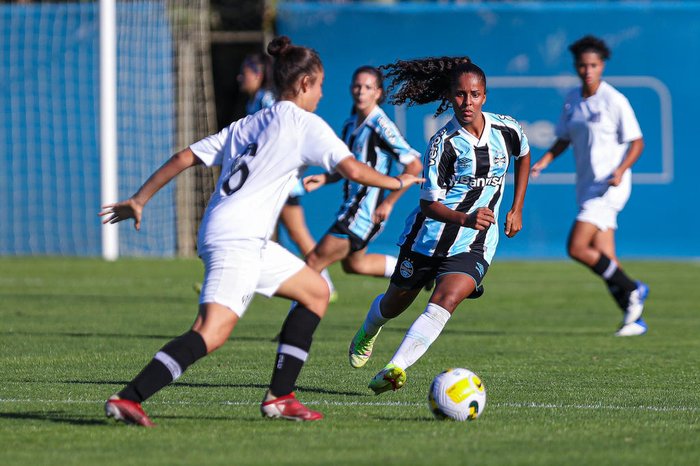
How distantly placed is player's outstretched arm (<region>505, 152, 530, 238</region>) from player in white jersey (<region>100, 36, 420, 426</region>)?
1.26 metres

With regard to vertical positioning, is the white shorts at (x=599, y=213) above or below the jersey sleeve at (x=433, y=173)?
below

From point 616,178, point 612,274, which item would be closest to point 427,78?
point 616,178

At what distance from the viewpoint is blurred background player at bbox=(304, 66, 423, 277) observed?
9.78m

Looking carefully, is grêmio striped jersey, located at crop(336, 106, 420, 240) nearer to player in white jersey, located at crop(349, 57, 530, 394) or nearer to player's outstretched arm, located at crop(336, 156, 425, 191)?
player in white jersey, located at crop(349, 57, 530, 394)

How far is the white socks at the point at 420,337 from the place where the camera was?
6730mm

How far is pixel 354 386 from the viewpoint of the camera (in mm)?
7328

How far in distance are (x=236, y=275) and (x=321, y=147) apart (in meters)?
0.68

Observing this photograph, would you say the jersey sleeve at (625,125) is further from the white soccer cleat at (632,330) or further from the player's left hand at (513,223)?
Result: the player's left hand at (513,223)

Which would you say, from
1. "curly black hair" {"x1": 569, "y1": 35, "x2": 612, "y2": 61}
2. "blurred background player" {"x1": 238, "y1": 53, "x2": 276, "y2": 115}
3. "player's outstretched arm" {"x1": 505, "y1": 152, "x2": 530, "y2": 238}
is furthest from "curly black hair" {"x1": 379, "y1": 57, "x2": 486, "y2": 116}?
"blurred background player" {"x1": 238, "y1": 53, "x2": 276, "y2": 115}

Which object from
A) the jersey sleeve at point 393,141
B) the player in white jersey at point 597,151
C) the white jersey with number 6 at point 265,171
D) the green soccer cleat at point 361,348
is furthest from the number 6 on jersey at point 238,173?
the player in white jersey at point 597,151

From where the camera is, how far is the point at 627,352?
9273 millimetres

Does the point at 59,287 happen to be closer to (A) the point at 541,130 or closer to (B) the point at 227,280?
(A) the point at 541,130

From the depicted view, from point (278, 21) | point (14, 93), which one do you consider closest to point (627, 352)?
point (278, 21)

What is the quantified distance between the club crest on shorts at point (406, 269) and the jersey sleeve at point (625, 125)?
13.8ft
